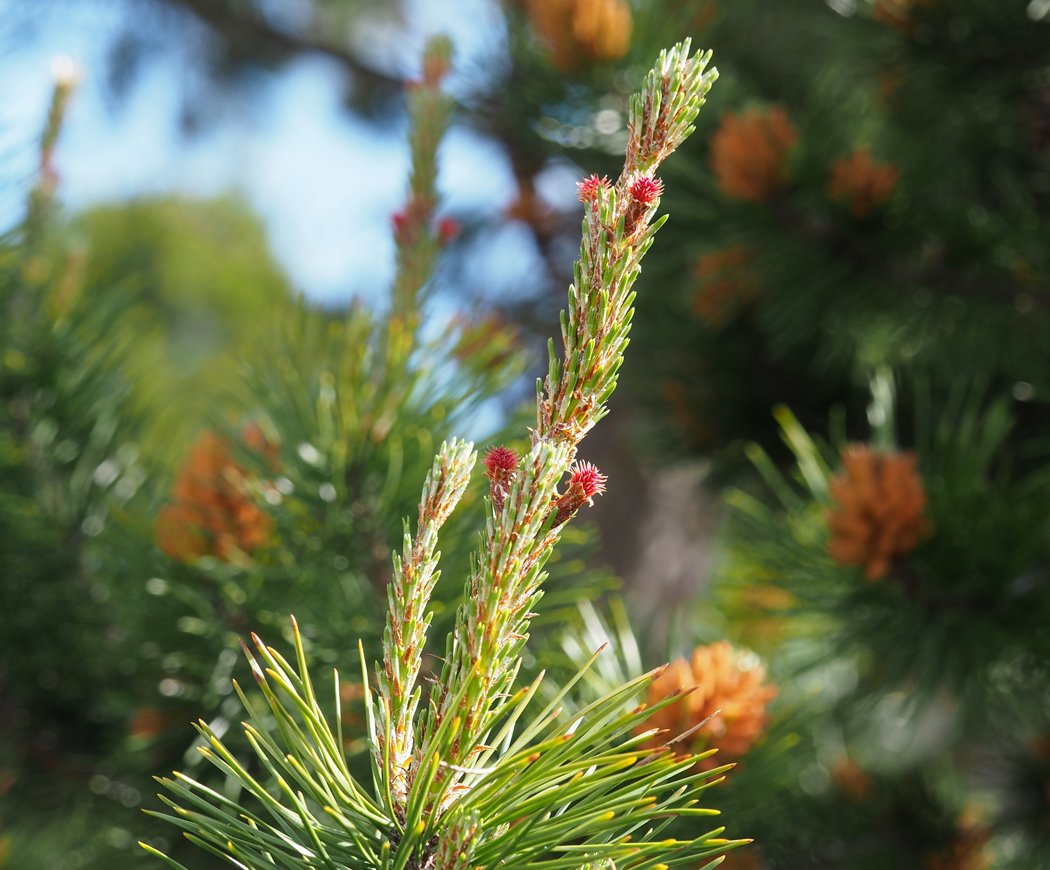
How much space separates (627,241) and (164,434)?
2.55 feet

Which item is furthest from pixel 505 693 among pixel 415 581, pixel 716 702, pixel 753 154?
pixel 753 154

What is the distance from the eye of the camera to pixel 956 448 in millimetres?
830

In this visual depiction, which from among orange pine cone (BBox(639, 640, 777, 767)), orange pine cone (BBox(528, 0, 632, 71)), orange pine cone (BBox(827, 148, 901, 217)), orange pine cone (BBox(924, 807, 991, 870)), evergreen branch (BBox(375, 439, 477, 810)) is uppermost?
orange pine cone (BBox(528, 0, 632, 71))

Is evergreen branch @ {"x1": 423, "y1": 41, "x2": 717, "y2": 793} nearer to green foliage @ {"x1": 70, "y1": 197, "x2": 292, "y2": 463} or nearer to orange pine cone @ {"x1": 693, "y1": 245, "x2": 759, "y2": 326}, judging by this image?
orange pine cone @ {"x1": 693, "y1": 245, "x2": 759, "y2": 326}

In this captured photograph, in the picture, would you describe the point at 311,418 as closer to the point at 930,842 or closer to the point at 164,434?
the point at 164,434

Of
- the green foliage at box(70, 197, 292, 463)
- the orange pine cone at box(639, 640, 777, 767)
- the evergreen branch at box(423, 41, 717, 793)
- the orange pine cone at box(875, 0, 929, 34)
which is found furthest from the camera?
the green foliage at box(70, 197, 292, 463)

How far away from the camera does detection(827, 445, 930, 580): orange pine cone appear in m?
0.76

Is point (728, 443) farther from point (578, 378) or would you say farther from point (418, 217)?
point (578, 378)

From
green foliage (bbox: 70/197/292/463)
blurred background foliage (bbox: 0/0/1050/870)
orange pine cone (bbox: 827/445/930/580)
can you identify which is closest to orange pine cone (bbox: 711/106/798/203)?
blurred background foliage (bbox: 0/0/1050/870)

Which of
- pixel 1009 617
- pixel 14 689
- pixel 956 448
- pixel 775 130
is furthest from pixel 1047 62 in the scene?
pixel 14 689

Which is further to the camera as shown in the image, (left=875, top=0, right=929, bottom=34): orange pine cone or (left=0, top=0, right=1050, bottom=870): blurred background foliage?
(left=875, top=0, right=929, bottom=34): orange pine cone

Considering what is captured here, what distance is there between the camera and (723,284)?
1066 mm

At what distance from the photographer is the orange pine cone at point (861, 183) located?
0.91 m

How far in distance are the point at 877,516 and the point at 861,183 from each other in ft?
1.06
